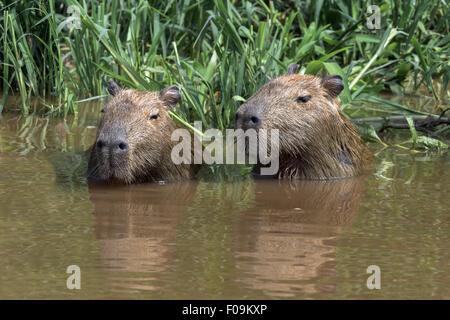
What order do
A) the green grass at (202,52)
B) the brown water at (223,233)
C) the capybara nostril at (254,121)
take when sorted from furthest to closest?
the green grass at (202,52) → the capybara nostril at (254,121) → the brown water at (223,233)

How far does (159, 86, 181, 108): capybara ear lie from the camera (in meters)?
6.66

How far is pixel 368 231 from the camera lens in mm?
5070

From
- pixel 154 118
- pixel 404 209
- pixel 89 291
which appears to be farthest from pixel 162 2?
pixel 89 291

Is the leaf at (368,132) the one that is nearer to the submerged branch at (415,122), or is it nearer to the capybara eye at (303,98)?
the submerged branch at (415,122)

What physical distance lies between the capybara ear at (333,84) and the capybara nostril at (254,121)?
0.65 m

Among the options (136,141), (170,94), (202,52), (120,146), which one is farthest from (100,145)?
(202,52)

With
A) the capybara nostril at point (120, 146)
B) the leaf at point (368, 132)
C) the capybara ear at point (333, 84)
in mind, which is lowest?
the capybara nostril at point (120, 146)

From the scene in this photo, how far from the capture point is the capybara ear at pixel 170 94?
666 cm

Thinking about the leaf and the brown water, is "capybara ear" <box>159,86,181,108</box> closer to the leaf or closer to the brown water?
the brown water

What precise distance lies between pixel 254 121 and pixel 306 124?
42 cm

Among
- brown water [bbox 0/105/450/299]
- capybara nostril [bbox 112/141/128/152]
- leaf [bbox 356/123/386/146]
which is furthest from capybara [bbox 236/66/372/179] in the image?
capybara nostril [bbox 112/141/128/152]

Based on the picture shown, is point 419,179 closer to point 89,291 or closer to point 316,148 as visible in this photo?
point 316,148

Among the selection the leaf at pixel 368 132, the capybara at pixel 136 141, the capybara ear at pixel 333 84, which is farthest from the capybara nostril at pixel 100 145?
the leaf at pixel 368 132

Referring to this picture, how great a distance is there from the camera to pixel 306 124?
653 centimetres
